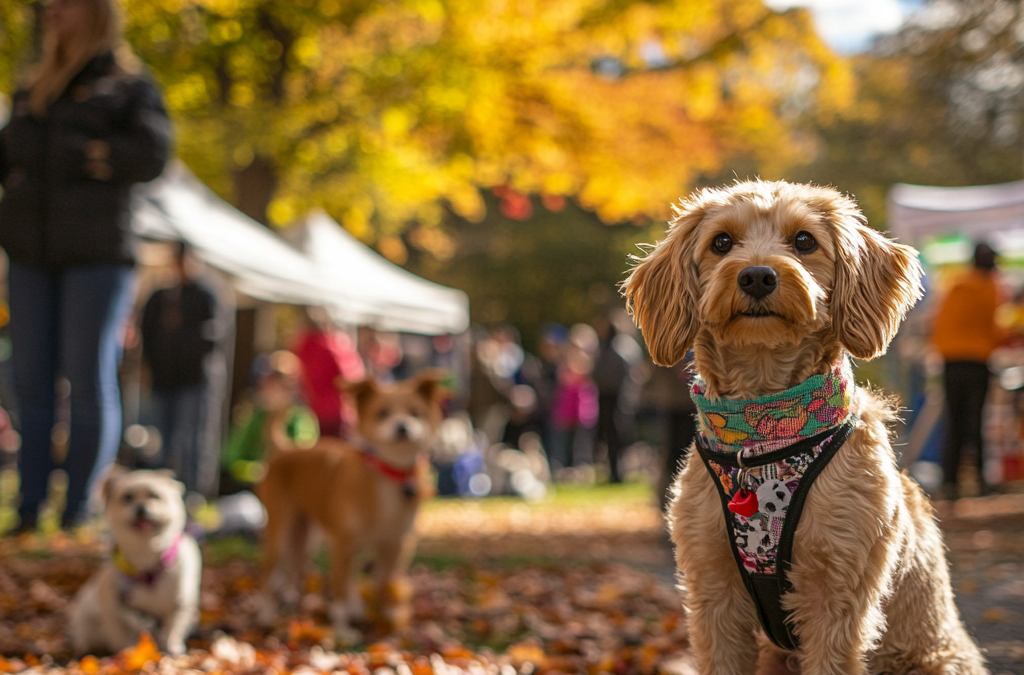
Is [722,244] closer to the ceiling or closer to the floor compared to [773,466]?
closer to the ceiling

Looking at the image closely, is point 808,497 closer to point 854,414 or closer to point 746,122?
point 854,414

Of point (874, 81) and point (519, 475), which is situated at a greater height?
point (874, 81)

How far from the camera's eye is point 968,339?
8.61 m

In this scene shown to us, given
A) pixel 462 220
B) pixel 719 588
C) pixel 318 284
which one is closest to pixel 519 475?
pixel 318 284

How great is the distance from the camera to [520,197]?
2603 centimetres

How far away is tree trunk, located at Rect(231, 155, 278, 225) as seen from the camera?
13570mm

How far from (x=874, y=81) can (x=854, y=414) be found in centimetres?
3330

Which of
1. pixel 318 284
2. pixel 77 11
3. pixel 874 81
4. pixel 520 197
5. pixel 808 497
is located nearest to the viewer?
pixel 808 497

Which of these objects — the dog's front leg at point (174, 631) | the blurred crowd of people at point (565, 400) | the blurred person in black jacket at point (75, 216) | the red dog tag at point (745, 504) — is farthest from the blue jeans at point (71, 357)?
the blurred crowd of people at point (565, 400)

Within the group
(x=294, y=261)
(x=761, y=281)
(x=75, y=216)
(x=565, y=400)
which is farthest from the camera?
(x=565, y=400)

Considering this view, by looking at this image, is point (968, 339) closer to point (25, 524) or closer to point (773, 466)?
point (773, 466)

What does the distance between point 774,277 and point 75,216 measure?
4138mm

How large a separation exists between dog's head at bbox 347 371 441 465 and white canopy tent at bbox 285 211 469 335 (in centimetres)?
947

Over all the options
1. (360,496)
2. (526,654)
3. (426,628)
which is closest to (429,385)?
(360,496)
